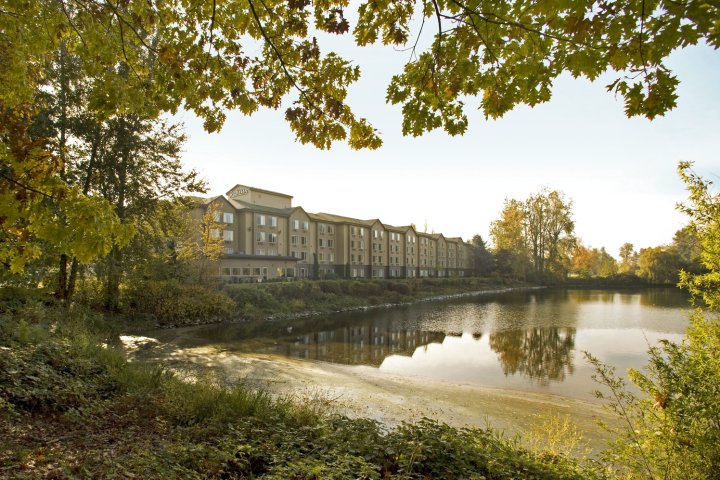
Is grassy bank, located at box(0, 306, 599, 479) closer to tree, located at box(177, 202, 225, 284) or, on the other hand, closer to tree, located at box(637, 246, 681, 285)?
tree, located at box(177, 202, 225, 284)

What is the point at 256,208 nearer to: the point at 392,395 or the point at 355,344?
the point at 355,344

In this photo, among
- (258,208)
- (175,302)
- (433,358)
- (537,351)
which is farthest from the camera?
(258,208)

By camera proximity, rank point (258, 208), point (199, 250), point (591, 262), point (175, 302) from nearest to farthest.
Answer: point (175, 302), point (199, 250), point (258, 208), point (591, 262)

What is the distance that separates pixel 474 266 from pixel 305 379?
3001 inches

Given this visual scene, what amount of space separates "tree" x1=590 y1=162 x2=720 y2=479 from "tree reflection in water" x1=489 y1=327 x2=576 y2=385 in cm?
1001

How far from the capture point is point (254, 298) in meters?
31.8

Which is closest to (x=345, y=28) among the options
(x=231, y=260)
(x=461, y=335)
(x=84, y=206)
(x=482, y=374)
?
(x=84, y=206)

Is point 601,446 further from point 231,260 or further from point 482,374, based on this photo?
point 231,260

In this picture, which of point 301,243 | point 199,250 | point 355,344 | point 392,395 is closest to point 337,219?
point 301,243

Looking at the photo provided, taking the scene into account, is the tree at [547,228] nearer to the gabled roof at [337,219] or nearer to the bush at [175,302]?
the gabled roof at [337,219]

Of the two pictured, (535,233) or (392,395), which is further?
(535,233)

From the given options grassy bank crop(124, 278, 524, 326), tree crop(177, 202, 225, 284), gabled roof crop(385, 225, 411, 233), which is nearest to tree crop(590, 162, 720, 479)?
grassy bank crop(124, 278, 524, 326)

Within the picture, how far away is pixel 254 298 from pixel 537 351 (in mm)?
21759

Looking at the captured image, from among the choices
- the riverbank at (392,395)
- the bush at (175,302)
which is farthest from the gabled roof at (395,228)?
the riverbank at (392,395)
